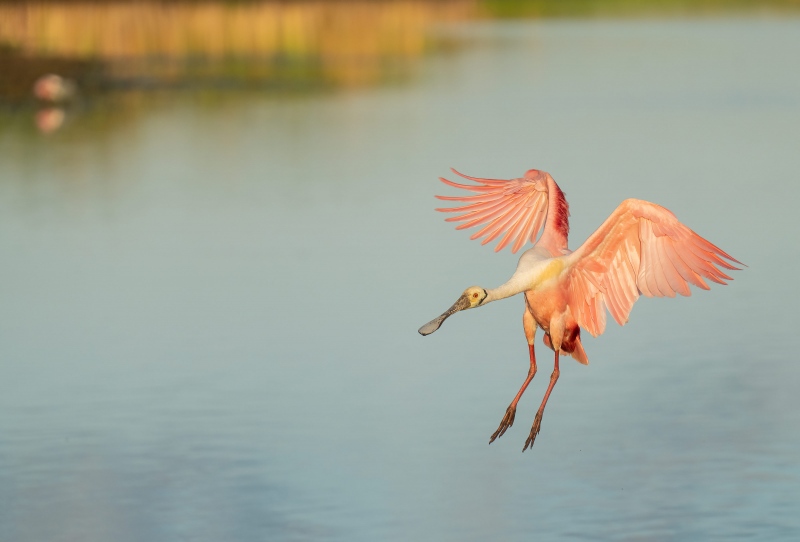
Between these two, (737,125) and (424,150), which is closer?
(424,150)

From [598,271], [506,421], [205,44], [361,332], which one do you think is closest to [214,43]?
[205,44]

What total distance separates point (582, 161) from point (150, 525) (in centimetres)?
1103

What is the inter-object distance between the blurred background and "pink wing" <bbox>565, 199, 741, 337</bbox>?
0.74m

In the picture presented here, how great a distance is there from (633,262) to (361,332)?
3.02m

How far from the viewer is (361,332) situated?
9.91 metres

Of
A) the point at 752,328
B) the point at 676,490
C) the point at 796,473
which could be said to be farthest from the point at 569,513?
the point at 752,328

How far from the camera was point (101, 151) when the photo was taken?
64.1 ft

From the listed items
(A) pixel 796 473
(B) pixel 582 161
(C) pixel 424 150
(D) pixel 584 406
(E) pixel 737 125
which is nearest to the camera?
(A) pixel 796 473

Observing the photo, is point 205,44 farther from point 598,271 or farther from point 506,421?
point 506,421

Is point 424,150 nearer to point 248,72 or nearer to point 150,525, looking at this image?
point 248,72

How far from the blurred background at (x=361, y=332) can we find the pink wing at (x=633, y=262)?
2.43 ft

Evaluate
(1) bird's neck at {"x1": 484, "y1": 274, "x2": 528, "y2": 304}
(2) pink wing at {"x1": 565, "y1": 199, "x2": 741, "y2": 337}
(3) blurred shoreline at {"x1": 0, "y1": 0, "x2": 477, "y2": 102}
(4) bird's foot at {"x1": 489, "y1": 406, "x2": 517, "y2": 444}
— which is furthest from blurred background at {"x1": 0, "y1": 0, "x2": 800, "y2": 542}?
(3) blurred shoreline at {"x1": 0, "y1": 0, "x2": 477, "y2": 102}

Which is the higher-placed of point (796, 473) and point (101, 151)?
point (796, 473)

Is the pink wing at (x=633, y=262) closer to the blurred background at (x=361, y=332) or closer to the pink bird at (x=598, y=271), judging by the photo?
the pink bird at (x=598, y=271)
